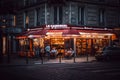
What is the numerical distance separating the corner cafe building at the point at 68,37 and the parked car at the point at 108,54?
4846 mm

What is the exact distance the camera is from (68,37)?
108 ft

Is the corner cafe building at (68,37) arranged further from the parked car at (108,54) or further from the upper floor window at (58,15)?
the parked car at (108,54)

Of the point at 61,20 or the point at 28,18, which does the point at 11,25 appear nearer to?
the point at 28,18

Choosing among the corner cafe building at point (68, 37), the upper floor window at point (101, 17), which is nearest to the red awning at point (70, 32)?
the corner cafe building at point (68, 37)

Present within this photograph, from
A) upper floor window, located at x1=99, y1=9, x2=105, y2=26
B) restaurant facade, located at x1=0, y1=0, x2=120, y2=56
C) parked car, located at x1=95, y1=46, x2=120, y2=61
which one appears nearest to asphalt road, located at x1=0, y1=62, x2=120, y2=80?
parked car, located at x1=95, y1=46, x2=120, y2=61

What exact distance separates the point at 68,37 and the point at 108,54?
6.71 metres

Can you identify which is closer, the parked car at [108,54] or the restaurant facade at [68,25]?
the parked car at [108,54]

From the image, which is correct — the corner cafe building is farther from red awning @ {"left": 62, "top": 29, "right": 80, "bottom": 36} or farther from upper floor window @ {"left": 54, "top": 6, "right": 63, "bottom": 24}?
upper floor window @ {"left": 54, "top": 6, "right": 63, "bottom": 24}

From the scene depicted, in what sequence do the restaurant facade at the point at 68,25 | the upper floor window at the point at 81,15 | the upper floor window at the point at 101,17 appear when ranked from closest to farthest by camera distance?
1. the restaurant facade at the point at 68,25
2. the upper floor window at the point at 81,15
3. the upper floor window at the point at 101,17

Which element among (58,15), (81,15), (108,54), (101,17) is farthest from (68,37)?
(108,54)

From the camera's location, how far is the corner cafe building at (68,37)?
32375 millimetres

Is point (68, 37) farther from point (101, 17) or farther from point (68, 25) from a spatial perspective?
point (101, 17)

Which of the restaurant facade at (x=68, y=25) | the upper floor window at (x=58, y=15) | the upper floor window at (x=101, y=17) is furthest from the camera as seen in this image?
the upper floor window at (x=101, y=17)

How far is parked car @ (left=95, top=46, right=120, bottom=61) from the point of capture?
2745 centimetres
